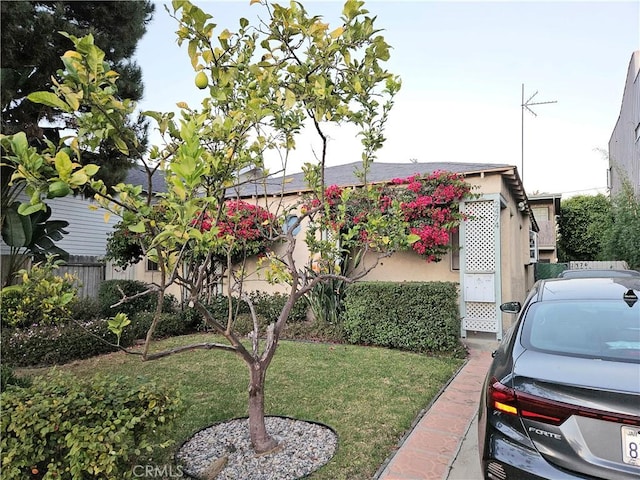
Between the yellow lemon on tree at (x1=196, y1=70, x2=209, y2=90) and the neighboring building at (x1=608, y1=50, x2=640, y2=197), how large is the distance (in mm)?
15708

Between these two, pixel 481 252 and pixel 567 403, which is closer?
pixel 567 403

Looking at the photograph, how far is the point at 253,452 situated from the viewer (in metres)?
3.20

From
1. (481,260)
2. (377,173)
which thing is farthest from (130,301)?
(481,260)

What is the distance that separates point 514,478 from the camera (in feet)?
6.78

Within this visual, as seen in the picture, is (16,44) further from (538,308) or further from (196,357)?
(538,308)

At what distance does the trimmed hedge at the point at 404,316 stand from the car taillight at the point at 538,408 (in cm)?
483

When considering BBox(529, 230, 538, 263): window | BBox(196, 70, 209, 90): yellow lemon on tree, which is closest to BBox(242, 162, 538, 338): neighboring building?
BBox(196, 70, 209, 90): yellow lemon on tree

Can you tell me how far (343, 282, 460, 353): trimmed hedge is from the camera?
6.93m

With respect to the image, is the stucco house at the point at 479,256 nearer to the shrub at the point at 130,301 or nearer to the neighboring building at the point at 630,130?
the shrub at the point at 130,301

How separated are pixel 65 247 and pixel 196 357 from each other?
9076 millimetres

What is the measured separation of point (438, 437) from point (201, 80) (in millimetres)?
3603

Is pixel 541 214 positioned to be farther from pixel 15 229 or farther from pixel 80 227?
pixel 15 229

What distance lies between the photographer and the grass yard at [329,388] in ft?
11.3

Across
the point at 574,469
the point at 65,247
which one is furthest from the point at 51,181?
the point at 65,247
